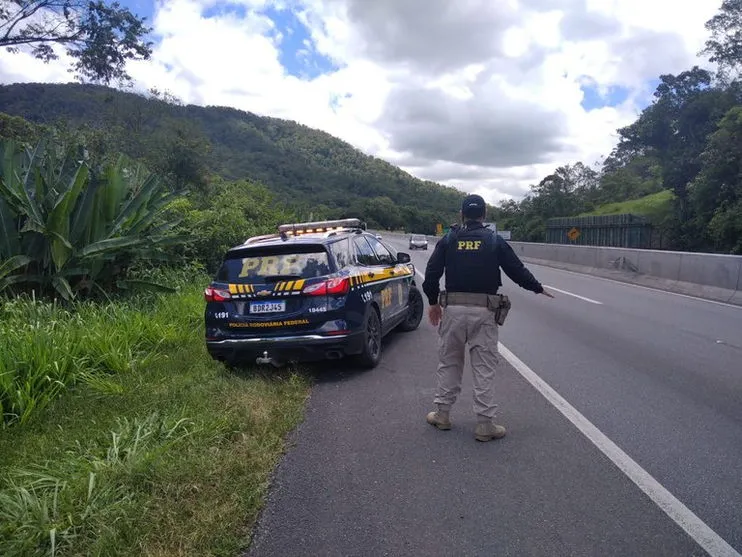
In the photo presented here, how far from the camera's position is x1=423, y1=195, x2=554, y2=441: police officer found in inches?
193

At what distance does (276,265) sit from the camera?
6.88 metres

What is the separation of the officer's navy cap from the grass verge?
7.69ft

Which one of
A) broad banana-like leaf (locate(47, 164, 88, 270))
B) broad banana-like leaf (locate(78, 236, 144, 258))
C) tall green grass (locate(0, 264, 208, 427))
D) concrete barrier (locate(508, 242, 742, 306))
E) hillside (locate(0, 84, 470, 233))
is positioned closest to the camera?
tall green grass (locate(0, 264, 208, 427))

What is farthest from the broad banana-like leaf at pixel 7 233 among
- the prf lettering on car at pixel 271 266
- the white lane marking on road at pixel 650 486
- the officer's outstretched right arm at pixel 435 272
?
the white lane marking on road at pixel 650 486

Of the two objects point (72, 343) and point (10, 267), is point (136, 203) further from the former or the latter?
point (72, 343)

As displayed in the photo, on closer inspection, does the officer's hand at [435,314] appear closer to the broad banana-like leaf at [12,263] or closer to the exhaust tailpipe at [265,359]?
the exhaust tailpipe at [265,359]

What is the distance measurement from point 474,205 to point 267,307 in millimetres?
2771

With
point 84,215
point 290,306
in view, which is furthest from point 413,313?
point 84,215

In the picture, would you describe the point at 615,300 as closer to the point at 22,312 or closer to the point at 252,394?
the point at 252,394

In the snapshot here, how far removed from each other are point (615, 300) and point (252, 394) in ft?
33.3

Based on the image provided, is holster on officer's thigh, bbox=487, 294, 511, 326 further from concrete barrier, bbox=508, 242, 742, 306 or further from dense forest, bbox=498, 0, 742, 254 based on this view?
dense forest, bbox=498, 0, 742, 254

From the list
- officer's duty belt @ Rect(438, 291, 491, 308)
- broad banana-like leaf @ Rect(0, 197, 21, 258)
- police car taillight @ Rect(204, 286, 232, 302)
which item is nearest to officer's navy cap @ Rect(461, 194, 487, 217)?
officer's duty belt @ Rect(438, 291, 491, 308)

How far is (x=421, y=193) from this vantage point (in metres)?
124

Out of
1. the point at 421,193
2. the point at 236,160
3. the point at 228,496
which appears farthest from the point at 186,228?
the point at 421,193
